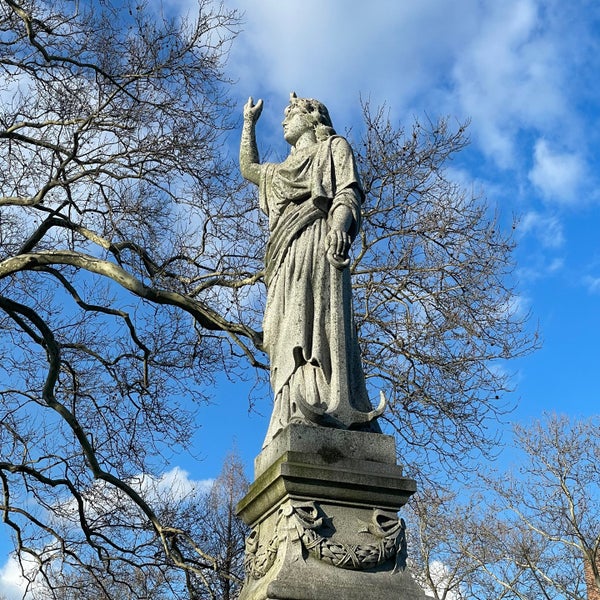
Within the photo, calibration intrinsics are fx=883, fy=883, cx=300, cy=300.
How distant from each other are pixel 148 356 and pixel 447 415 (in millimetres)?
4313

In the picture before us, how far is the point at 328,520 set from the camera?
503cm

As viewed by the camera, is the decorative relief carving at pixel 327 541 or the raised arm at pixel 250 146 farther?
the raised arm at pixel 250 146

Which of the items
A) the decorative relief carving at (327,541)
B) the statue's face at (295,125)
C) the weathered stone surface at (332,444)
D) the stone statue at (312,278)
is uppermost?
the statue's face at (295,125)

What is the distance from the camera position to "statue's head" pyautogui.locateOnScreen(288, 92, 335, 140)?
671 cm

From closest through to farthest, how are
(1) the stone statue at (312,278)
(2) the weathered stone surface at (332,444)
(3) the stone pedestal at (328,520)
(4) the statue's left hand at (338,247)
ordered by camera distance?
(3) the stone pedestal at (328,520), (2) the weathered stone surface at (332,444), (1) the stone statue at (312,278), (4) the statue's left hand at (338,247)

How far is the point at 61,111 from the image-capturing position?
1184 centimetres

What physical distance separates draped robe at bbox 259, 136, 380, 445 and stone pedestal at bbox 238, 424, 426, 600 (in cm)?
30

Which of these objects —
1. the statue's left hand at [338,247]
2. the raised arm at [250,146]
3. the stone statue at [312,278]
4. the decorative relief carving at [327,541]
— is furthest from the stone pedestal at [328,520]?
the raised arm at [250,146]

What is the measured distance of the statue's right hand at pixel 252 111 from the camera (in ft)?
23.5

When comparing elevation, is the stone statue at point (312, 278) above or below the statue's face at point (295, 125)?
below

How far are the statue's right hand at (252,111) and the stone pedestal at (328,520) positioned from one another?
9.63 feet

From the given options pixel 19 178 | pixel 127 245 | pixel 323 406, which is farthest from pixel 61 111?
pixel 323 406

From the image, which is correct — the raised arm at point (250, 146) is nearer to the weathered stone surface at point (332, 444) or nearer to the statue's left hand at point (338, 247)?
the statue's left hand at point (338, 247)

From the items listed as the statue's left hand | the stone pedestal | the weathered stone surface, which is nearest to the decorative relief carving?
the stone pedestal
